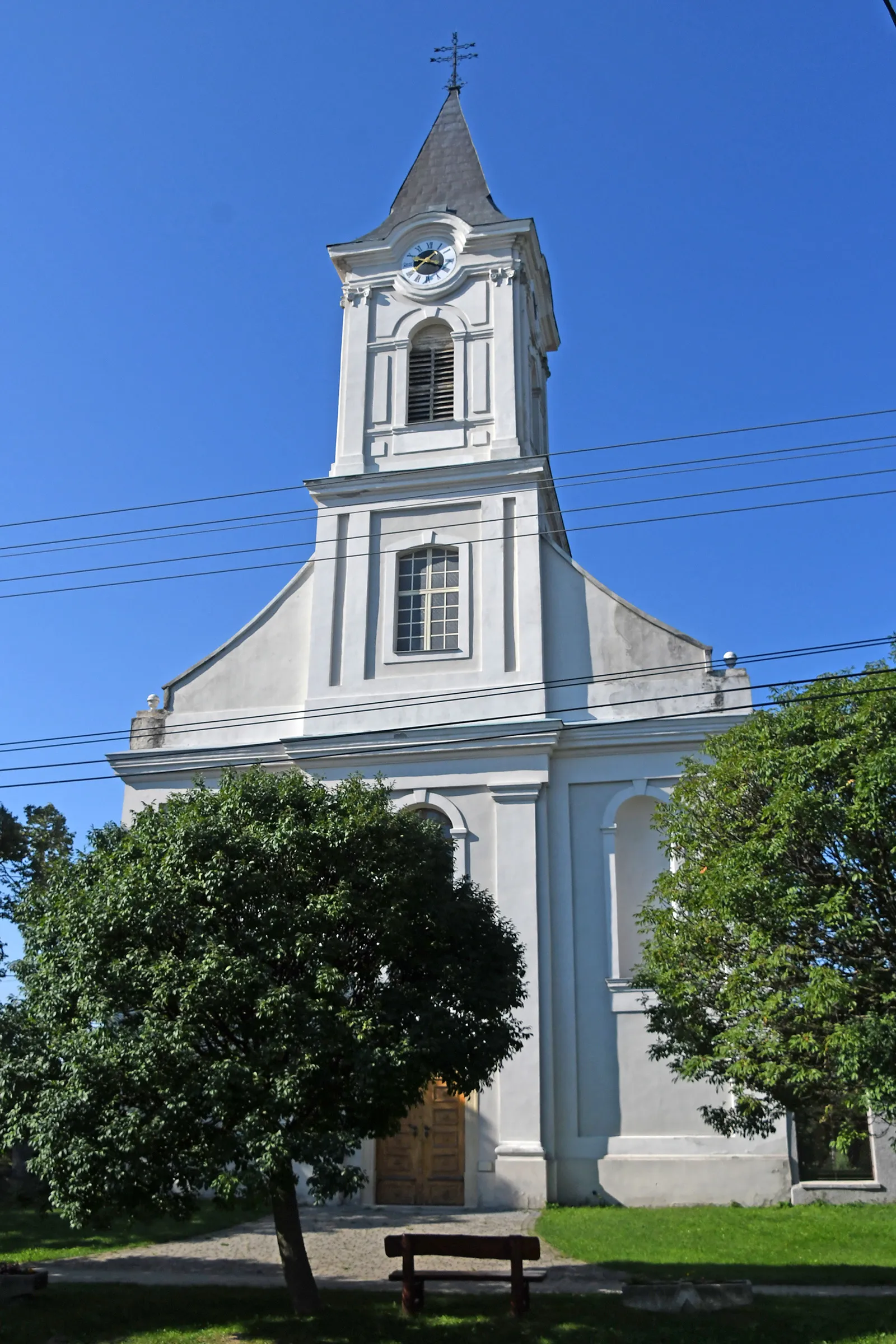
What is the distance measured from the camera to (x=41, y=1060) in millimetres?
11547

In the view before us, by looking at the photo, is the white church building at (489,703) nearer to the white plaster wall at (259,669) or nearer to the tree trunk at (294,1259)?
the white plaster wall at (259,669)

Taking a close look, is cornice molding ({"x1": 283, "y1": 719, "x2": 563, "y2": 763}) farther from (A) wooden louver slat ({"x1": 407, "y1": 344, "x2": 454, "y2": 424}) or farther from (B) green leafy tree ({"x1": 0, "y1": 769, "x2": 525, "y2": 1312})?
(B) green leafy tree ({"x1": 0, "y1": 769, "x2": 525, "y2": 1312})

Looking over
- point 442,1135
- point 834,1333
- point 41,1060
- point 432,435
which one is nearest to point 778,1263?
point 834,1333

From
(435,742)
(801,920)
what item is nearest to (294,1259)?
(801,920)

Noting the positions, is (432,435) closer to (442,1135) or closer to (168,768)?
(168,768)

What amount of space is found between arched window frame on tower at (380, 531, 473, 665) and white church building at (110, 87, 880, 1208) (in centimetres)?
6

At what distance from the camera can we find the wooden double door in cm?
2052

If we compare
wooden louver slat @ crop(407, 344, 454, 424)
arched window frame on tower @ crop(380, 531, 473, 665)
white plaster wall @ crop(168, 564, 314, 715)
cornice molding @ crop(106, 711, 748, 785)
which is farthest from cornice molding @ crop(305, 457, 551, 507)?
cornice molding @ crop(106, 711, 748, 785)

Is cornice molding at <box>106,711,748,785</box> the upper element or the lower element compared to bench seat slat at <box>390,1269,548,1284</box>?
upper

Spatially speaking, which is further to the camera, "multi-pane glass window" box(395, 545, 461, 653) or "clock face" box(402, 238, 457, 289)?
"clock face" box(402, 238, 457, 289)

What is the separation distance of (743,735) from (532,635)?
9.23 m

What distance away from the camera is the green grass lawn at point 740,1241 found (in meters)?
13.8

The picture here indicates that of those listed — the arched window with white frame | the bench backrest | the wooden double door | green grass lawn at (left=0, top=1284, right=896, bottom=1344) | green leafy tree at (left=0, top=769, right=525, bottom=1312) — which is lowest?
green grass lawn at (left=0, top=1284, right=896, bottom=1344)

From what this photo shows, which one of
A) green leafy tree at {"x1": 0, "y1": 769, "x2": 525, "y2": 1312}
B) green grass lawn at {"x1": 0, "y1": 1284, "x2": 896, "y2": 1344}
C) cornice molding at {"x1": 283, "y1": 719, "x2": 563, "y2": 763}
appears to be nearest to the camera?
green leafy tree at {"x1": 0, "y1": 769, "x2": 525, "y2": 1312}
